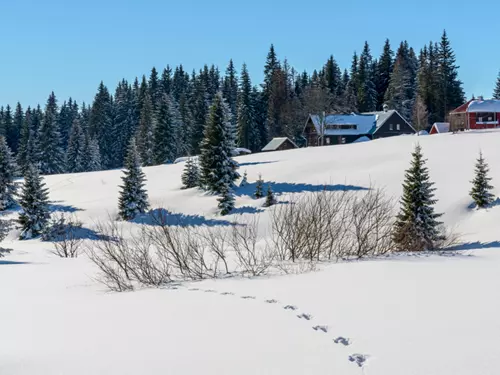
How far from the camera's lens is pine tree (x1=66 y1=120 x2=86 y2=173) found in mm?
67562

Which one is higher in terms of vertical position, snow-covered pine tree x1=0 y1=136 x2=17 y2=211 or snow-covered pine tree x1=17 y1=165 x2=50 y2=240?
snow-covered pine tree x1=0 y1=136 x2=17 y2=211

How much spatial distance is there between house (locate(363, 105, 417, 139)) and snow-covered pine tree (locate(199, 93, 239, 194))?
30.5m

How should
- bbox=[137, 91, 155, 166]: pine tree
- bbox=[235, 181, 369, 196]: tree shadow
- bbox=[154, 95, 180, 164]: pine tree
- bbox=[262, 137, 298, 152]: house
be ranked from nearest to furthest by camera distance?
bbox=[235, 181, 369, 196]: tree shadow < bbox=[262, 137, 298, 152]: house < bbox=[154, 95, 180, 164]: pine tree < bbox=[137, 91, 155, 166]: pine tree

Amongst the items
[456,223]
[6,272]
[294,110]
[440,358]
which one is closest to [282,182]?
[456,223]

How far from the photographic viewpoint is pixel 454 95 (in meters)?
64.4

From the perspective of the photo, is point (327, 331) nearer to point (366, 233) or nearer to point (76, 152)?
point (366, 233)

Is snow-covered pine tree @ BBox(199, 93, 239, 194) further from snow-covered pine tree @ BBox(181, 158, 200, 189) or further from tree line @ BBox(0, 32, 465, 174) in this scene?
tree line @ BBox(0, 32, 465, 174)

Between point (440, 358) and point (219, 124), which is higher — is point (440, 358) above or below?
below

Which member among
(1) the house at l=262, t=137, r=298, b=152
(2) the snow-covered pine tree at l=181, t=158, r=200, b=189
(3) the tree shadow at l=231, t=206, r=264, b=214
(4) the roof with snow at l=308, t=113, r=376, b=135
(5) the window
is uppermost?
(4) the roof with snow at l=308, t=113, r=376, b=135

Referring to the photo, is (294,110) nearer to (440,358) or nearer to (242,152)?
(242,152)

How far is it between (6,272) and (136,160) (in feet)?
64.9

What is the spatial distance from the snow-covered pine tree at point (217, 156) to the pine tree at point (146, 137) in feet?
103

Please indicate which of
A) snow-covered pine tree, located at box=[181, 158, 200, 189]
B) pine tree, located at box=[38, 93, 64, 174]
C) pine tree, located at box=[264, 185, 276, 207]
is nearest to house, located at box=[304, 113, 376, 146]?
snow-covered pine tree, located at box=[181, 158, 200, 189]

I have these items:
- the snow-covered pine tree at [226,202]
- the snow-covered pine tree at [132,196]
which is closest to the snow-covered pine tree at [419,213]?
the snow-covered pine tree at [226,202]
